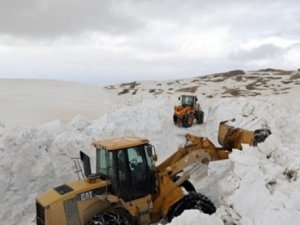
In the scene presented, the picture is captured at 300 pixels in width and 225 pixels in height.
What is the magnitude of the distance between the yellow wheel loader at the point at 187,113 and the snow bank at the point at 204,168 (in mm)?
416

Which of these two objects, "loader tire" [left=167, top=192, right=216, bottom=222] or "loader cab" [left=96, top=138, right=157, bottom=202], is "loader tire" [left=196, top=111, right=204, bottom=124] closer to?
"loader tire" [left=167, top=192, right=216, bottom=222]

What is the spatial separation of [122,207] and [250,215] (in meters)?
3.14

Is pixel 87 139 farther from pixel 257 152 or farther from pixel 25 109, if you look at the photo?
pixel 25 109

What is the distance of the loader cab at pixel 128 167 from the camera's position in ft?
30.6

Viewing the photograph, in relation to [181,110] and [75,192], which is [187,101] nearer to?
[181,110]

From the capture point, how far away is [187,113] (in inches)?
973

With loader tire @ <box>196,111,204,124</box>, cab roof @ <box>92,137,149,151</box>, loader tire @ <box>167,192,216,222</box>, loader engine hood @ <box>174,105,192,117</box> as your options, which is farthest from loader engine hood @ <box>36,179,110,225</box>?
loader tire @ <box>196,111,204,124</box>

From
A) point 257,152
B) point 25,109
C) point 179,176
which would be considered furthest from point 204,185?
point 25,109

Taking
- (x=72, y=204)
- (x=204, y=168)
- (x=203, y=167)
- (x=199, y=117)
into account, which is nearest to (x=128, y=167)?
(x=72, y=204)

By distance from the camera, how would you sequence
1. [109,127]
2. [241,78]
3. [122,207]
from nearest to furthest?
[122,207], [109,127], [241,78]

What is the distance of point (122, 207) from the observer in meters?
9.50

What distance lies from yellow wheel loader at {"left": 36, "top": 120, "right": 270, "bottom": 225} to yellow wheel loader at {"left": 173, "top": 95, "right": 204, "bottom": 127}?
546 inches

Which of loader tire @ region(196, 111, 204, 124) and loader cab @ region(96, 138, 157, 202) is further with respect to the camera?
loader tire @ region(196, 111, 204, 124)

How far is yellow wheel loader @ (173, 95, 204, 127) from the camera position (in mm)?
24219
